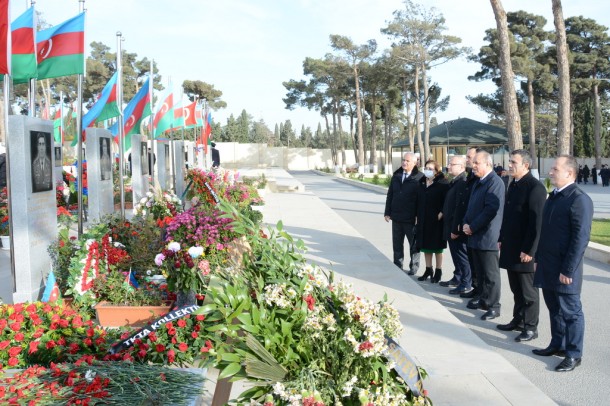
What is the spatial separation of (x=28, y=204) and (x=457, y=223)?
16.0 ft

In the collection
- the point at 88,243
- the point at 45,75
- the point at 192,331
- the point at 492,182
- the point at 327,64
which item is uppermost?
the point at 327,64

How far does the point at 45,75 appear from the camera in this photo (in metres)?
7.48

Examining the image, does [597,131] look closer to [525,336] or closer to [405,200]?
[405,200]

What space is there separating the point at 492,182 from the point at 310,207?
11803mm

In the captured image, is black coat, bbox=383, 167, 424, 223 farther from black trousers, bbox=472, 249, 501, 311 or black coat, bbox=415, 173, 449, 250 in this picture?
black trousers, bbox=472, 249, 501, 311

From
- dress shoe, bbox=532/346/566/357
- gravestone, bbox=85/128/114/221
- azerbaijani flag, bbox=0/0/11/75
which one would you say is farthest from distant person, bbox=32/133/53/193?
dress shoe, bbox=532/346/566/357

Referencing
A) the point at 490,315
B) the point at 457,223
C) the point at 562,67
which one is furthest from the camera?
the point at 562,67

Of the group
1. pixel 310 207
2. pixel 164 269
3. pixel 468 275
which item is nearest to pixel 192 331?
pixel 164 269

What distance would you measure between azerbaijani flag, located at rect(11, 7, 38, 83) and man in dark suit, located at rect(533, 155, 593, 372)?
560 centimetres

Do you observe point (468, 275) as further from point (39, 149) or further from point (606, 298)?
point (39, 149)

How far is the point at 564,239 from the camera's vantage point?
4.86m

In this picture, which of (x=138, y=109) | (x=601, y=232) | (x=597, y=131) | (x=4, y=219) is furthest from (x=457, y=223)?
(x=597, y=131)

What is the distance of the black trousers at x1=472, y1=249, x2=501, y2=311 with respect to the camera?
631 cm

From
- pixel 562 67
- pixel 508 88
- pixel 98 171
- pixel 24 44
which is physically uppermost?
pixel 562 67
